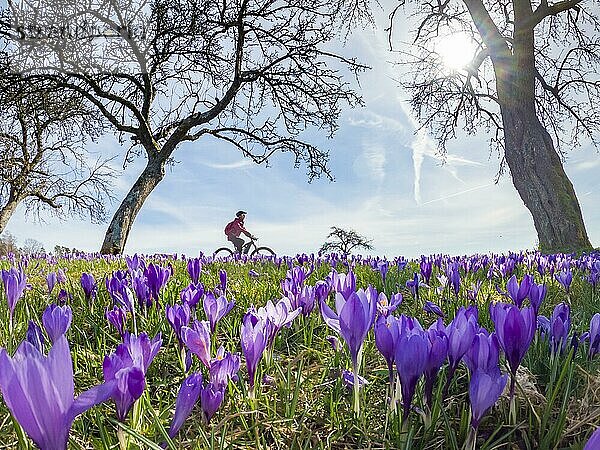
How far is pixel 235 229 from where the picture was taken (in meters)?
16.5

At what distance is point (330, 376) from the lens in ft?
5.75

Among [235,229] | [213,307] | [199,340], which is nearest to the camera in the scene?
[199,340]

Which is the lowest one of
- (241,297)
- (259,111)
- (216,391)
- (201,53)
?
(216,391)

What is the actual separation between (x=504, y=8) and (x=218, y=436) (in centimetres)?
1872

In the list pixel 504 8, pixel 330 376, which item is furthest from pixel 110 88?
pixel 330 376

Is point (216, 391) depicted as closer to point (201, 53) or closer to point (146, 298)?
point (146, 298)

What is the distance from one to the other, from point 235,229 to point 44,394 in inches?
627

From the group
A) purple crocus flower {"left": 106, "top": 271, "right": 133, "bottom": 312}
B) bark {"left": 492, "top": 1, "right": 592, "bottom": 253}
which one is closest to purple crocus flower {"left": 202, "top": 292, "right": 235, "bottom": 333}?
purple crocus flower {"left": 106, "top": 271, "right": 133, "bottom": 312}

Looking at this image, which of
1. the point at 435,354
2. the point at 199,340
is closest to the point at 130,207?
the point at 199,340

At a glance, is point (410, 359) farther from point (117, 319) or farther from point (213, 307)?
point (117, 319)

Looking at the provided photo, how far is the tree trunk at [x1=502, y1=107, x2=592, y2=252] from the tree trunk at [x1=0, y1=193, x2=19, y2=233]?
61.7 feet

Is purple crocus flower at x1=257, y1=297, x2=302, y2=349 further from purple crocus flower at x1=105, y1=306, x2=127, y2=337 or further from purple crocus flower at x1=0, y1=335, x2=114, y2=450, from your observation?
purple crocus flower at x1=0, y1=335, x2=114, y2=450

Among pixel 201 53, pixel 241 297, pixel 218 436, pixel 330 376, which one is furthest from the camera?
pixel 201 53

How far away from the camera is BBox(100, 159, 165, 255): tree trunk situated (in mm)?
16094
